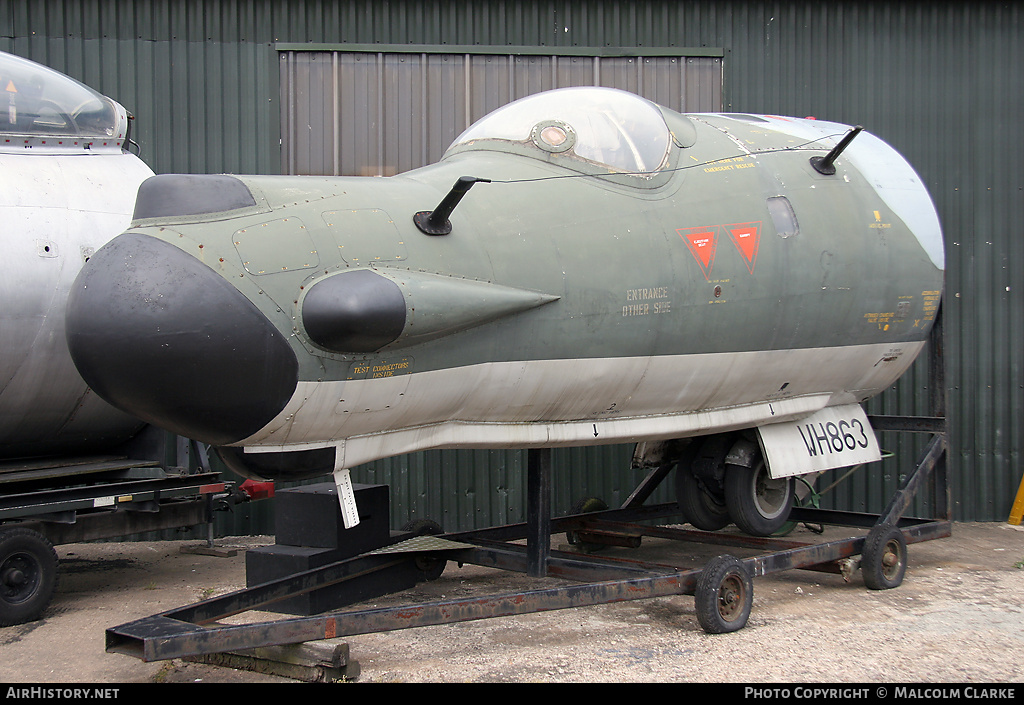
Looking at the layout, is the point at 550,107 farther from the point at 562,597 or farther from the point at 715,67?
the point at 715,67

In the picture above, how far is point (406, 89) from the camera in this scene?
9.96m

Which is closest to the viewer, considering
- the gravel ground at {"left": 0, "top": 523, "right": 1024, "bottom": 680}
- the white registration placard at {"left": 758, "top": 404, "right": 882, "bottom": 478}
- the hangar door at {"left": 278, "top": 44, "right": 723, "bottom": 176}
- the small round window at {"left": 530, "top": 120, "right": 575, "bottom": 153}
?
the gravel ground at {"left": 0, "top": 523, "right": 1024, "bottom": 680}

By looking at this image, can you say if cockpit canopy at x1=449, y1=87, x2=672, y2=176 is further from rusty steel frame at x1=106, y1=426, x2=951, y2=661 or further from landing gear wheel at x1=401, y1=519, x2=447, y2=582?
landing gear wheel at x1=401, y1=519, x2=447, y2=582

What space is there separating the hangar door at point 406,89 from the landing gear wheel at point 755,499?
473 cm

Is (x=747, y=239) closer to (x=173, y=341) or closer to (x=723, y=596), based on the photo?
(x=723, y=596)

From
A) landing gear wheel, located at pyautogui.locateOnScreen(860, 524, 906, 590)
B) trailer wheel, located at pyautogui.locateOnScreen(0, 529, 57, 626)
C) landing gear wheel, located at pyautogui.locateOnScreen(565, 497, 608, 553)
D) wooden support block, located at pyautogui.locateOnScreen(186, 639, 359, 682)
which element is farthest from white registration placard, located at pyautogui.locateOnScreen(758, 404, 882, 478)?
trailer wheel, located at pyautogui.locateOnScreen(0, 529, 57, 626)

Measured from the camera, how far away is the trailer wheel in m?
6.20

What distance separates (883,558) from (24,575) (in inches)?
238

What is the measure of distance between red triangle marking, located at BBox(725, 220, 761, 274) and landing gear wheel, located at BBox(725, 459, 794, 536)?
178cm

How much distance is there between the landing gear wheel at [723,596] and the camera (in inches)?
228

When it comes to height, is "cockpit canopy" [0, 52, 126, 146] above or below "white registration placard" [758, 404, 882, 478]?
above

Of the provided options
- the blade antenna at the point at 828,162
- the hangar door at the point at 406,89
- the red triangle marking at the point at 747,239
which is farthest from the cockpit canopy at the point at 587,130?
the hangar door at the point at 406,89

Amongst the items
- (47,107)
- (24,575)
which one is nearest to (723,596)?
(24,575)

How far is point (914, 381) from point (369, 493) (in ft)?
21.2
